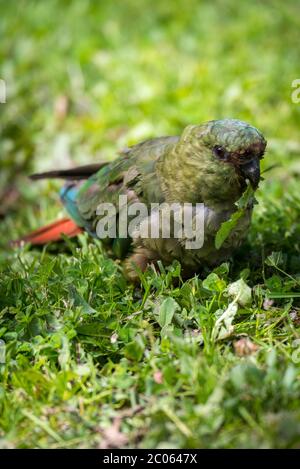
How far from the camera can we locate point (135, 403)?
205 cm

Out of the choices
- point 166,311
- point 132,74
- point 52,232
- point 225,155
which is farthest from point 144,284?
point 132,74

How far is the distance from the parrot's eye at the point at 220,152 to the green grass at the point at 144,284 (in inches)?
17.9

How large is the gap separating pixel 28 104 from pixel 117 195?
2.39 m

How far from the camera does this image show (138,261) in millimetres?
2773

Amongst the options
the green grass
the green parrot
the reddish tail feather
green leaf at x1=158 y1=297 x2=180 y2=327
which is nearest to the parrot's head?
the green parrot

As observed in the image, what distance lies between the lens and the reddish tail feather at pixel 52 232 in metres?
3.34

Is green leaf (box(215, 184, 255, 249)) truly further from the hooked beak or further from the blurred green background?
the blurred green background

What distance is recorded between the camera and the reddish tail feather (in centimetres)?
334

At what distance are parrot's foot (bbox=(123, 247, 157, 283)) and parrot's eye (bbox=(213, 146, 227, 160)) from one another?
52 centimetres

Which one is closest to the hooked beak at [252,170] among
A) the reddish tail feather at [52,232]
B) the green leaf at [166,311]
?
the green leaf at [166,311]

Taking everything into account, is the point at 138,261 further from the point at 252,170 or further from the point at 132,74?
the point at 132,74

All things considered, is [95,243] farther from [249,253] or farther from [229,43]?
[229,43]
